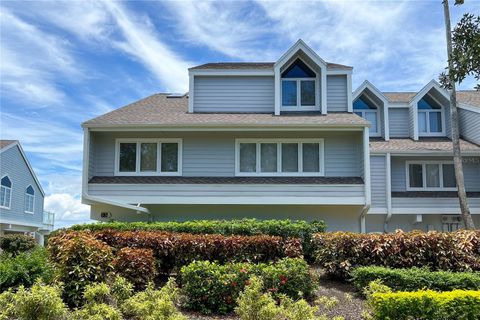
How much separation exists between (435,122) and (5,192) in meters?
26.1

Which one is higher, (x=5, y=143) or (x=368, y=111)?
(x=368, y=111)

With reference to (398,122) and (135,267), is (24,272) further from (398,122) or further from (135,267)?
(398,122)

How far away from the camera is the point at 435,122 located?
21.5 metres

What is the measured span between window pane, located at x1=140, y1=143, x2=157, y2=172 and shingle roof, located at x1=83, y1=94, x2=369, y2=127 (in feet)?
3.45

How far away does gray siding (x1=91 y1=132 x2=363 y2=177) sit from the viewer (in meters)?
16.7

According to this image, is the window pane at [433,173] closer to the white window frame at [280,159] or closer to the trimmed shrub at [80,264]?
the white window frame at [280,159]

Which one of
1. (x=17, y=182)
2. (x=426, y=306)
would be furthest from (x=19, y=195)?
(x=426, y=306)

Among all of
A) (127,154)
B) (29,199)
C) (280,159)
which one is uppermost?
(127,154)

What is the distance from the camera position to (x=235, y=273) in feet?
27.2

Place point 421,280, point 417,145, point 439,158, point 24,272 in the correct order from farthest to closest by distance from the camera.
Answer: point 417,145, point 439,158, point 421,280, point 24,272

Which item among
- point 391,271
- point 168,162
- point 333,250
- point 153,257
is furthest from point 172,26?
point 391,271

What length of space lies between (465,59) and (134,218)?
1231 centimetres

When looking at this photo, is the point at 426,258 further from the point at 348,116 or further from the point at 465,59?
the point at 348,116

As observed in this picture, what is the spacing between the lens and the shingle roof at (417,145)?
18.9 metres
